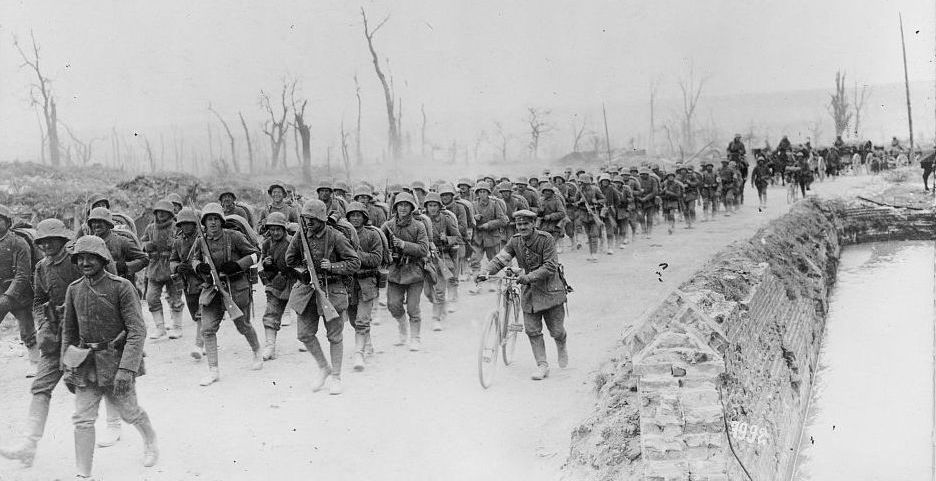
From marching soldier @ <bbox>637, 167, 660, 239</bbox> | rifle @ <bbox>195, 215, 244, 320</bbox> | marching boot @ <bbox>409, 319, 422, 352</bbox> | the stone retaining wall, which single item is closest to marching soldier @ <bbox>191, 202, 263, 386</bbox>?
rifle @ <bbox>195, 215, 244, 320</bbox>

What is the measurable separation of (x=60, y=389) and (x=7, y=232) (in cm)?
178

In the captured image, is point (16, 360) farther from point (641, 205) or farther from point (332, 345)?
point (641, 205)

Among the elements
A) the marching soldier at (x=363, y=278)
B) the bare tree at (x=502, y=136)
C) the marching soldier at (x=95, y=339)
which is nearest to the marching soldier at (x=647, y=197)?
the marching soldier at (x=363, y=278)

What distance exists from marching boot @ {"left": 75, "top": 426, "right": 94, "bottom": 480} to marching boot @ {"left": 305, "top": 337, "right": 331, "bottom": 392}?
7.60 feet

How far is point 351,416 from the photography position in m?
6.85

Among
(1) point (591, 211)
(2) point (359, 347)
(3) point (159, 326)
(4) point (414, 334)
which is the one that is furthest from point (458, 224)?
(1) point (591, 211)

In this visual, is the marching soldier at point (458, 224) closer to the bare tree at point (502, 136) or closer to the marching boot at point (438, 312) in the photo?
the marching boot at point (438, 312)

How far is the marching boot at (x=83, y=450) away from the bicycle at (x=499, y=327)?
3.34 metres

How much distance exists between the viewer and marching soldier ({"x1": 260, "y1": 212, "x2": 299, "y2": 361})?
8.49 meters

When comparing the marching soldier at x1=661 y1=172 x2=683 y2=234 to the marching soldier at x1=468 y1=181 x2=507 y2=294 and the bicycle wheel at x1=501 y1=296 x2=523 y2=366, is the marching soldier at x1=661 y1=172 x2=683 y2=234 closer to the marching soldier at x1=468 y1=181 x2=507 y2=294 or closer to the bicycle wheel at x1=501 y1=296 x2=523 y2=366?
the marching soldier at x1=468 y1=181 x2=507 y2=294

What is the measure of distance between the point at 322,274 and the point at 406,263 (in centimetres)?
166

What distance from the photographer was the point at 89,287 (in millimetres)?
5473

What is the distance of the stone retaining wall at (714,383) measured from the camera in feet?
15.2

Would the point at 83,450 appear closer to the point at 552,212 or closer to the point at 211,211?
the point at 211,211
